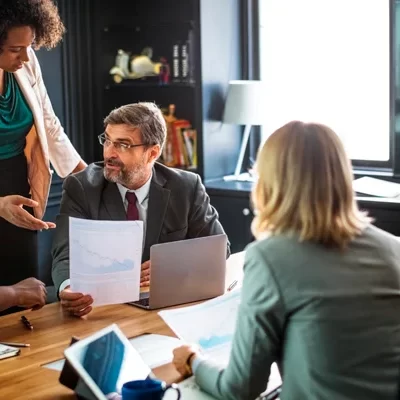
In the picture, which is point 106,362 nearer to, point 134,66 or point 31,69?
point 31,69

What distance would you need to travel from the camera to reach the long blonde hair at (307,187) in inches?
60.5

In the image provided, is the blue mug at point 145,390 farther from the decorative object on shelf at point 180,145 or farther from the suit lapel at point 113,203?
the decorative object on shelf at point 180,145

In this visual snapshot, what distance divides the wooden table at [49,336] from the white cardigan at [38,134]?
778 millimetres

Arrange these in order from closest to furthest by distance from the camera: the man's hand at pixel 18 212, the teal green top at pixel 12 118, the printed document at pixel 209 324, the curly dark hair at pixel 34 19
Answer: the printed document at pixel 209 324 < the man's hand at pixel 18 212 < the curly dark hair at pixel 34 19 < the teal green top at pixel 12 118

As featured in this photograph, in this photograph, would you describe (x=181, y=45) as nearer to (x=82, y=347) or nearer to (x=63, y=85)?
(x=63, y=85)

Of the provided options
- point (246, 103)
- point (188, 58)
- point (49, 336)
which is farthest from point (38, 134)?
point (188, 58)

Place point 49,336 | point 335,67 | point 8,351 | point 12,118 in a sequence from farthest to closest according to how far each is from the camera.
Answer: point 335,67 < point 12,118 < point 49,336 < point 8,351

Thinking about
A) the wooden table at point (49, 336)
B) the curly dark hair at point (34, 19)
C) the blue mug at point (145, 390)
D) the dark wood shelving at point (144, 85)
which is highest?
the curly dark hair at point (34, 19)

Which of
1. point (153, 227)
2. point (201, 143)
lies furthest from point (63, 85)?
point (153, 227)

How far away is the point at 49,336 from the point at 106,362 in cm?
47

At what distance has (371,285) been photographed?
1.52m

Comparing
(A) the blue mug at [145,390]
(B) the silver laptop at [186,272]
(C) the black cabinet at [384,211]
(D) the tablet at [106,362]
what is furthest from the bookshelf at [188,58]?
(A) the blue mug at [145,390]

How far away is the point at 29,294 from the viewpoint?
2225mm

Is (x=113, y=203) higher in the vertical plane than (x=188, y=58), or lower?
lower
